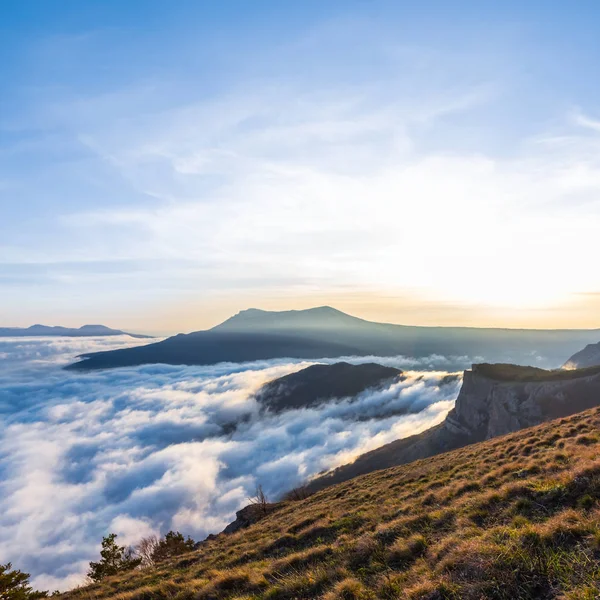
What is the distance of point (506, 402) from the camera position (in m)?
71.5

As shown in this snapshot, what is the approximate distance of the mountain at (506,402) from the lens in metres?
61.4

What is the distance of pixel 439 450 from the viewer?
83.4 meters

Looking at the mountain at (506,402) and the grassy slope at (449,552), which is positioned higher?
the grassy slope at (449,552)

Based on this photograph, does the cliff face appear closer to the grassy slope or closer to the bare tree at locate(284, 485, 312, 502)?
the bare tree at locate(284, 485, 312, 502)

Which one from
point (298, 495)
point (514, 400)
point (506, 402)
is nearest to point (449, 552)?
point (298, 495)

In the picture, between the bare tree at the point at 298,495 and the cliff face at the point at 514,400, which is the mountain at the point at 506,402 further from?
the bare tree at the point at 298,495

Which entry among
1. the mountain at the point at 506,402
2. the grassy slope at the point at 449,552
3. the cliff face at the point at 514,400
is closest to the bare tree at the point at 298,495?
the grassy slope at the point at 449,552

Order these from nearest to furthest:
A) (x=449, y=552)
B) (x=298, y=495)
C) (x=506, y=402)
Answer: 1. (x=449, y=552)
2. (x=298, y=495)
3. (x=506, y=402)

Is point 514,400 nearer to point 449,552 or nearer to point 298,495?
point 298,495

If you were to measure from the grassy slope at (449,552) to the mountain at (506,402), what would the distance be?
187 feet

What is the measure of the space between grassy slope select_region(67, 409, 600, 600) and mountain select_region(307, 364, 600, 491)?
2245 inches

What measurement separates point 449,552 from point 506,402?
7717cm

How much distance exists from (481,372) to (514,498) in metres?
85.1

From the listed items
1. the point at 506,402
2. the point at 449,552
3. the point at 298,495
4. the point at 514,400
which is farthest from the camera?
the point at 506,402
